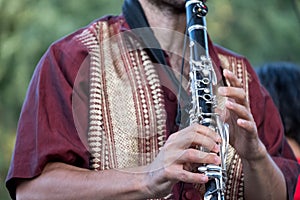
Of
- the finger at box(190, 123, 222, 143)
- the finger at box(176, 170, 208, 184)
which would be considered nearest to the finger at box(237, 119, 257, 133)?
the finger at box(190, 123, 222, 143)

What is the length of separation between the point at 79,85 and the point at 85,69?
0.06 m

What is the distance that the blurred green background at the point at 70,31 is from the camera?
5637 mm

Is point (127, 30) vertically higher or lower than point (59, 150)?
higher

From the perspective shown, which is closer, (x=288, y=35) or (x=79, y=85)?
(x=79, y=85)

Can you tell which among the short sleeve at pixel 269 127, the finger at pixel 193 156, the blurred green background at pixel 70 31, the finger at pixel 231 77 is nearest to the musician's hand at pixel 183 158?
the finger at pixel 193 156

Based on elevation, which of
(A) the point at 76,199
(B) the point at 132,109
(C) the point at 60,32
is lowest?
(A) the point at 76,199

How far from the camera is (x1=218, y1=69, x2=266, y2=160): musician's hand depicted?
2387mm

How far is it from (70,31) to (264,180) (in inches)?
123

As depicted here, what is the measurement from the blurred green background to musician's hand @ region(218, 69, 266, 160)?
309 centimetres

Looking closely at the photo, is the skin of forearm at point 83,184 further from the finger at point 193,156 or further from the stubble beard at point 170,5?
the stubble beard at point 170,5

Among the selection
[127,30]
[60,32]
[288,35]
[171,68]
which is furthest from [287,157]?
[288,35]

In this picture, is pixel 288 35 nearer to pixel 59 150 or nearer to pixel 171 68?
pixel 171 68

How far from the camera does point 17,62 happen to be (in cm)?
575

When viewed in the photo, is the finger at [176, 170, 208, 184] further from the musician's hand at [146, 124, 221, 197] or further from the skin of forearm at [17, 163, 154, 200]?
the skin of forearm at [17, 163, 154, 200]
